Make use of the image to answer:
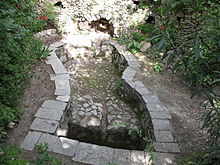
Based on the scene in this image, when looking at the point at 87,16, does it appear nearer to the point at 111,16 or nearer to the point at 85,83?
the point at 111,16

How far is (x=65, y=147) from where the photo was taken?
2828 mm

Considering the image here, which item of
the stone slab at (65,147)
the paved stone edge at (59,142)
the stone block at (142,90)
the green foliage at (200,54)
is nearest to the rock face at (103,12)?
the green foliage at (200,54)

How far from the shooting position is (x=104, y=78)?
588 cm

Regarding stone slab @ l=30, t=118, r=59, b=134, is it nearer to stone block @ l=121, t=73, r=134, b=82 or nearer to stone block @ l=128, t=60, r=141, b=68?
stone block @ l=121, t=73, r=134, b=82

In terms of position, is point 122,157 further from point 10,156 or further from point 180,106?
point 180,106

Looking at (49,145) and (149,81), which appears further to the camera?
(149,81)

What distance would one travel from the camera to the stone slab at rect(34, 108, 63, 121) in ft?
10.8

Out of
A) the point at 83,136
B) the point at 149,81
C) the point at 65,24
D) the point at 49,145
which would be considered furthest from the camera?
the point at 65,24

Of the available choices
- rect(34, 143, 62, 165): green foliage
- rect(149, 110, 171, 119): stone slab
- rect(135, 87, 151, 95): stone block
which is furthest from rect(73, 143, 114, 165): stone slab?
rect(135, 87, 151, 95): stone block

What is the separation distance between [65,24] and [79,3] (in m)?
1.08

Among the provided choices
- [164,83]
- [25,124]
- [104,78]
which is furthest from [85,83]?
[25,124]

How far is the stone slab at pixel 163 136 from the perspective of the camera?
3.20 metres

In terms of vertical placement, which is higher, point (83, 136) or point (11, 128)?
point (11, 128)

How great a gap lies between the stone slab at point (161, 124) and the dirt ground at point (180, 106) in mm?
124
